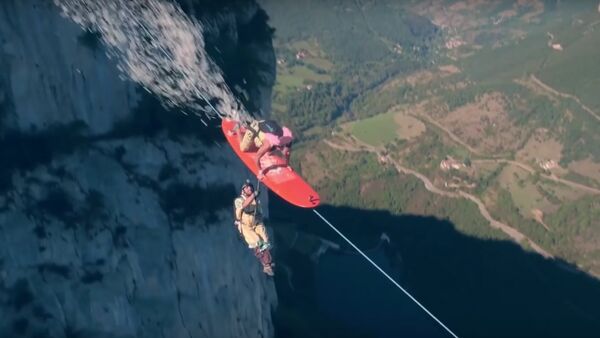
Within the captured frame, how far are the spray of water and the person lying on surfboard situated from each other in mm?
7643

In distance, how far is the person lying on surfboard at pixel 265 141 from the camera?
110 feet

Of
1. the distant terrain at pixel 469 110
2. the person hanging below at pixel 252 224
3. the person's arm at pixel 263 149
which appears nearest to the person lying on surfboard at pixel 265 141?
the person's arm at pixel 263 149

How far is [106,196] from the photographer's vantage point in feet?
136

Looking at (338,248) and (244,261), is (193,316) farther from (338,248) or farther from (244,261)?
(338,248)

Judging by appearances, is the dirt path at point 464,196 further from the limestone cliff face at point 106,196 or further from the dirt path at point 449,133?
the limestone cliff face at point 106,196

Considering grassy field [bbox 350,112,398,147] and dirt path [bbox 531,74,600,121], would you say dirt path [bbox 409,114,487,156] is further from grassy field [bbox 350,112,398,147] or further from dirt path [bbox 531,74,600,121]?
dirt path [bbox 531,74,600,121]

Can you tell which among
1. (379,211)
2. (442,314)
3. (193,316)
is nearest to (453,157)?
(379,211)

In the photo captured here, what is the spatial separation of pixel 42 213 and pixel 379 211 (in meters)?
64.9

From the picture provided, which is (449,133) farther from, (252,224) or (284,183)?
(252,224)

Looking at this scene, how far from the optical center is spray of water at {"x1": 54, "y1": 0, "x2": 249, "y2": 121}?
1510 inches

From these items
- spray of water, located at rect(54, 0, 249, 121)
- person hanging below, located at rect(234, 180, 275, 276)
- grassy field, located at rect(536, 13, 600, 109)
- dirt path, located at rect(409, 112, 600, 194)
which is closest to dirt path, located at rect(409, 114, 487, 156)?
dirt path, located at rect(409, 112, 600, 194)

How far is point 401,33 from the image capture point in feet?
653

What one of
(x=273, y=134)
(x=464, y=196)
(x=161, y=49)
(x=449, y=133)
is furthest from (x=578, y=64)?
(x=273, y=134)

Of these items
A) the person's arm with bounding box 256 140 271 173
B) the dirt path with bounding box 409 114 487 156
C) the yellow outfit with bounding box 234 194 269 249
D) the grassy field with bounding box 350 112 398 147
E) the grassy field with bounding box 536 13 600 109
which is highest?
the person's arm with bounding box 256 140 271 173
